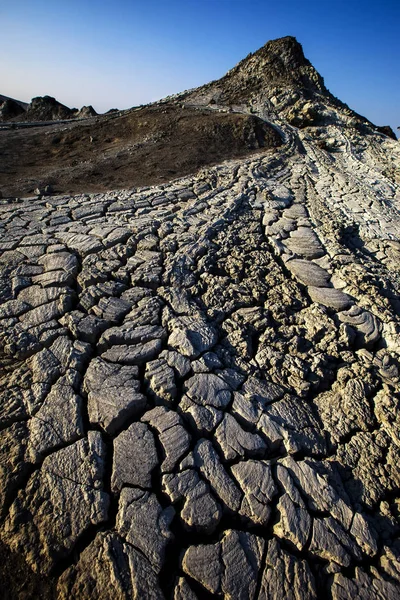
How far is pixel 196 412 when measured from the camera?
6.34 ft

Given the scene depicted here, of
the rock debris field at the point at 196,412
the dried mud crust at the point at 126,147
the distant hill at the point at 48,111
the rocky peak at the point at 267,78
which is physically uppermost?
the rocky peak at the point at 267,78

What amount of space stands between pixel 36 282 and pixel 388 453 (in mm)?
2753

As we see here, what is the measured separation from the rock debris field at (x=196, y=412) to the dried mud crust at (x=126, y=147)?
1.94m

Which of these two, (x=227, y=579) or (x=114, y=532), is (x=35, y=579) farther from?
(x=227, y=579)

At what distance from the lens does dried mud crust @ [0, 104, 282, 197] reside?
5402mm

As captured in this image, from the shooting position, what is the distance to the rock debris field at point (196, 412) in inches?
57.2

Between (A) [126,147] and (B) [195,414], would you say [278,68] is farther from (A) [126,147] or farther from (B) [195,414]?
(B) [195,414]

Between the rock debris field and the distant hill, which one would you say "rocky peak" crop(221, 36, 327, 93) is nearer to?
the distant hill

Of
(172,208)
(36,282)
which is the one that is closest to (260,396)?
(36,282)

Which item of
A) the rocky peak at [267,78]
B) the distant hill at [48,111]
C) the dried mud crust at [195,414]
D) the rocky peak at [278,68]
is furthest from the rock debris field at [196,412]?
the distant hill at [48,111]

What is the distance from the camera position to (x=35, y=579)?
4.57ft

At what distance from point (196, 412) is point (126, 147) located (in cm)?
644

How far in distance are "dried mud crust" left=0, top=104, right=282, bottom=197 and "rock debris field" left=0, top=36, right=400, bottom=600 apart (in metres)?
1.94

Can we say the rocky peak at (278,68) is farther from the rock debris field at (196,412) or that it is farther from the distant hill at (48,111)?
the rock debris field at (196,412)
